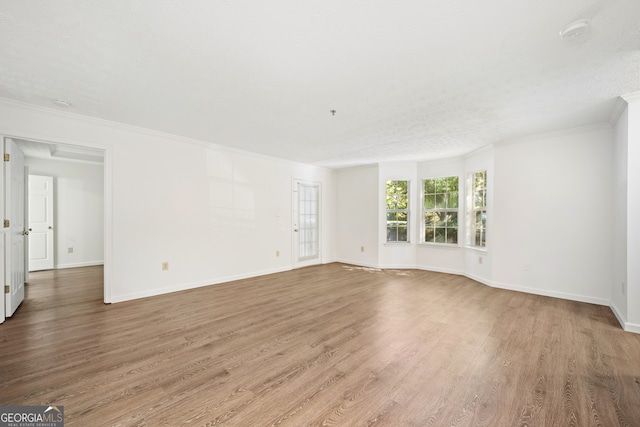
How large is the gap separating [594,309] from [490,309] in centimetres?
140

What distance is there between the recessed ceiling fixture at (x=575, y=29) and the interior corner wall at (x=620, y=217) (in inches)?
79.0

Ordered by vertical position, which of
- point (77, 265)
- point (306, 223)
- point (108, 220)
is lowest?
point (77, 265)

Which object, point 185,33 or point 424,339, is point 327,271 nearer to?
point 424,339

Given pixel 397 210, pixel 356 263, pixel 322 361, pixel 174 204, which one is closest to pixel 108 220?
pixel 174 204

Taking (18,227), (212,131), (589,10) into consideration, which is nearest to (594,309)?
(589,10)

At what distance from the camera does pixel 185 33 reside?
72.6 inches

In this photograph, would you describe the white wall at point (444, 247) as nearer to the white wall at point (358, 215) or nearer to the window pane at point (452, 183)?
the window pane at point (452, 183)

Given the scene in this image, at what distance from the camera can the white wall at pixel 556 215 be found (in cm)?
379

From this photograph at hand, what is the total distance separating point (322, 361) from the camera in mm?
2273

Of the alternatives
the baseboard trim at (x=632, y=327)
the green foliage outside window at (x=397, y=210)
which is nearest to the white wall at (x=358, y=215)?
the green foliage outside window at (x=397, y=210)

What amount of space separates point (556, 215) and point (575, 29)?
128 inches

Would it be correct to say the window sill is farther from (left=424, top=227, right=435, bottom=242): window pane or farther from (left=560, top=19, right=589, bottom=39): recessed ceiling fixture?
(left=560, top=19, right=589, bottom=39): recessed ceiling fixture

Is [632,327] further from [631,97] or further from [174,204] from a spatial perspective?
[174,204]

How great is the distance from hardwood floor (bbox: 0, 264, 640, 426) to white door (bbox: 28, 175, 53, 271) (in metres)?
2.68
